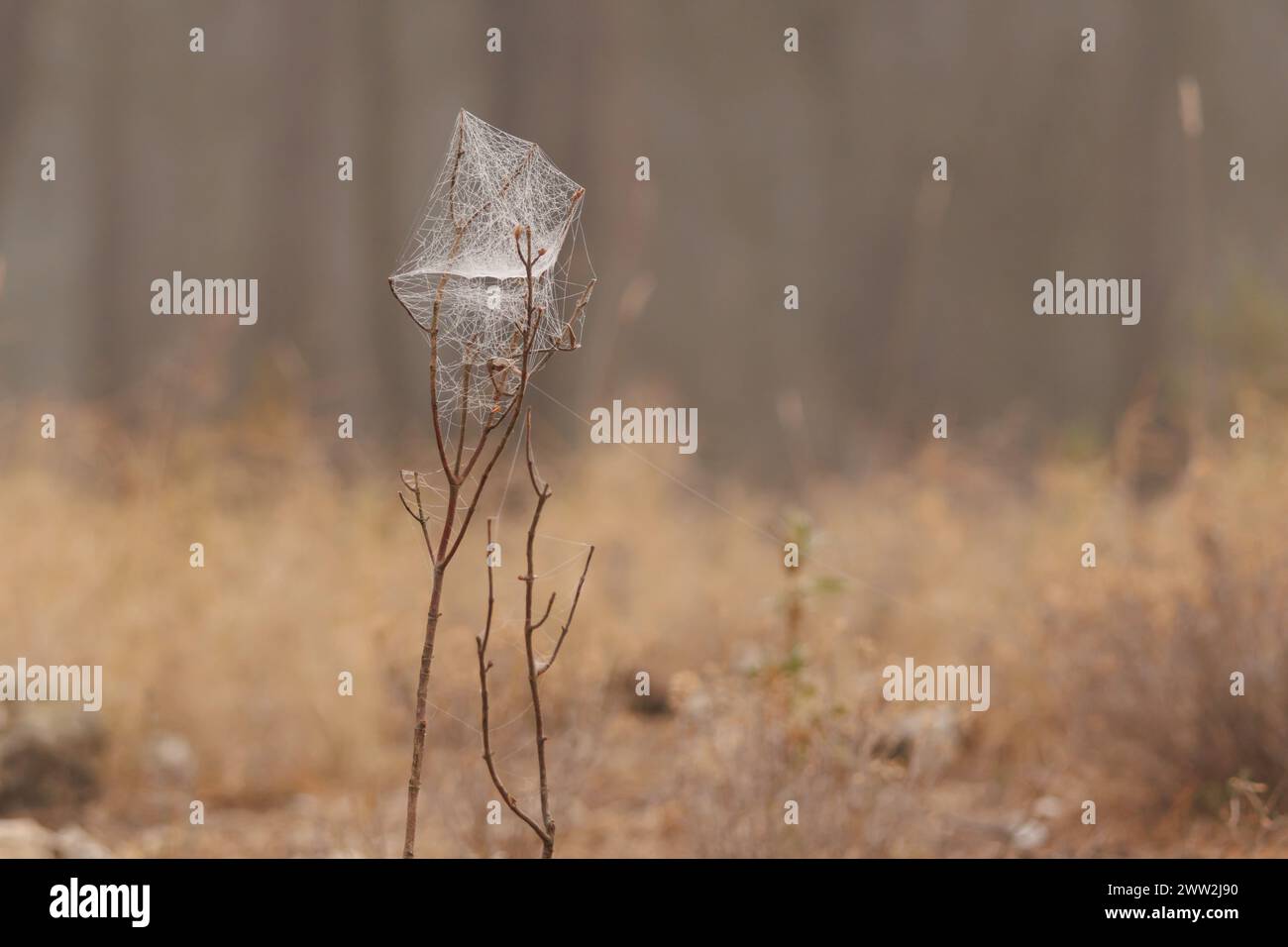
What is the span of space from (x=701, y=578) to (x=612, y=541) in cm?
39

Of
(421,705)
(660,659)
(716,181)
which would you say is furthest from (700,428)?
(421,705)

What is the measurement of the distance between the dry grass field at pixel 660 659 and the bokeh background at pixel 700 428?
0.7 inches

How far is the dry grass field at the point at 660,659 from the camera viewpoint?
8.95ft

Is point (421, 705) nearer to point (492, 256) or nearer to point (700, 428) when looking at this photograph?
point (492, 256)

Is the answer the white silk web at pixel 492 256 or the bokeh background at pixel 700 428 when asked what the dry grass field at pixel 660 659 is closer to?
the bokeh background at pixel 700 428

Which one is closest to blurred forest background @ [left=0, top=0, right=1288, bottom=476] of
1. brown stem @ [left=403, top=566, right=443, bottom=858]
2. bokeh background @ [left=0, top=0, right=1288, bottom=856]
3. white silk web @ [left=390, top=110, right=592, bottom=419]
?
bokeh background @ [left=0, top=0, right=1288, bottom=856]

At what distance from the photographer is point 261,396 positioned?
5.70 m

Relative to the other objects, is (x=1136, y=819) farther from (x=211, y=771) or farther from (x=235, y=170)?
(x=235, y=170)

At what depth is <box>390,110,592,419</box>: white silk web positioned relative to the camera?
55.7 inches

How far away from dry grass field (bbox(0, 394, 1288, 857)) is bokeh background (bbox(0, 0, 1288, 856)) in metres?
0.02

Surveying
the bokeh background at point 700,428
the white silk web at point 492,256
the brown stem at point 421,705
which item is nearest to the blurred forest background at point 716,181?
the bokeh background at point 700,428

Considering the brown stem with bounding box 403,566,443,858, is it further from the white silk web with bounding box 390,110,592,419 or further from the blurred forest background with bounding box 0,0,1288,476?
the blurred forest background with bounding box 0,0,1288,476

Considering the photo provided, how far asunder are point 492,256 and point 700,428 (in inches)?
306
